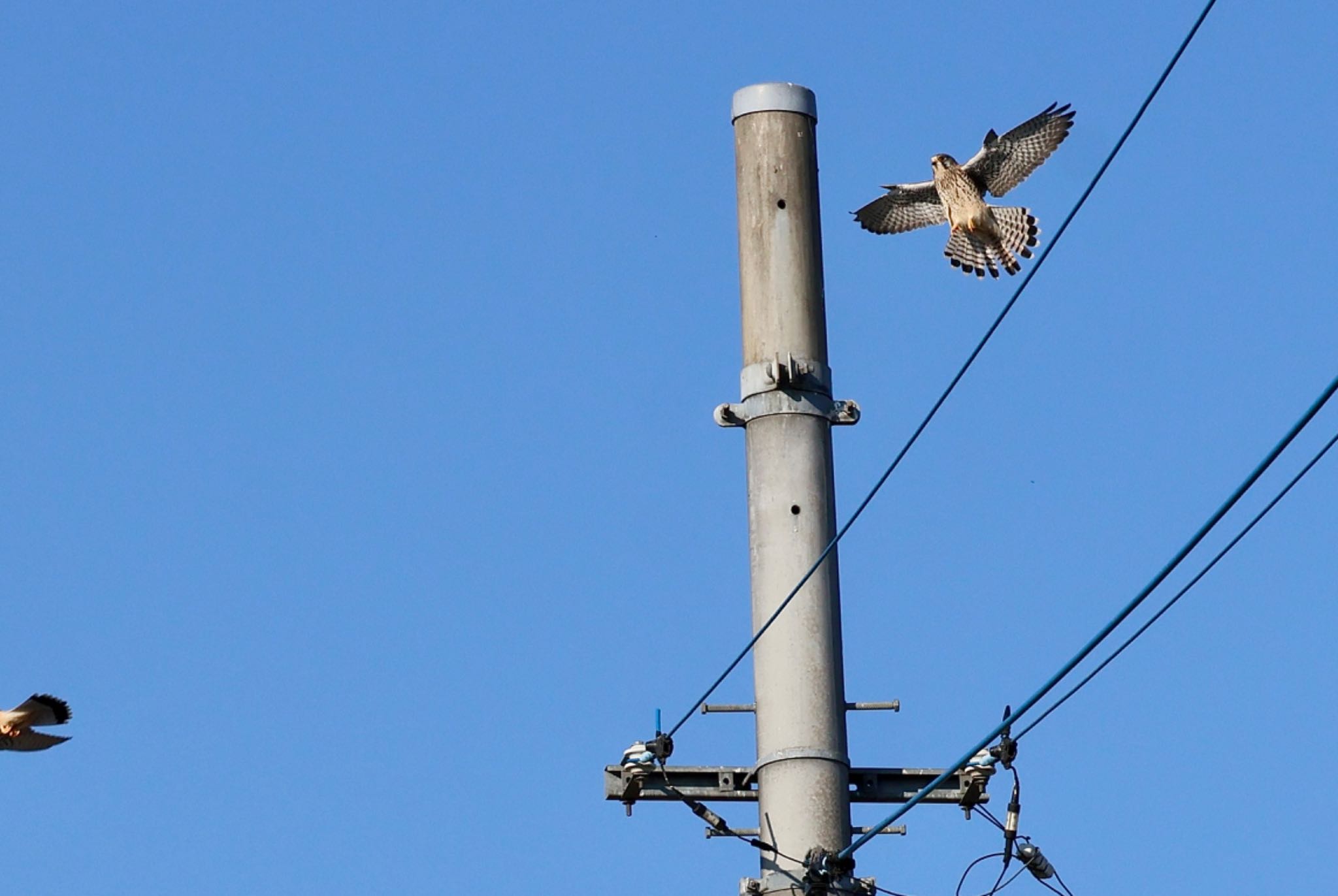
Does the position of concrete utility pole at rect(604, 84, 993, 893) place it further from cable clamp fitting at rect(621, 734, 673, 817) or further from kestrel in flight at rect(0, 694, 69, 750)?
kestrel in flight at rect(0, 694, 69, 750)

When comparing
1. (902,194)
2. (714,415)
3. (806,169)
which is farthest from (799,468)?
(902,194)

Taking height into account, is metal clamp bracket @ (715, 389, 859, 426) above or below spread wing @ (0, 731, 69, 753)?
above

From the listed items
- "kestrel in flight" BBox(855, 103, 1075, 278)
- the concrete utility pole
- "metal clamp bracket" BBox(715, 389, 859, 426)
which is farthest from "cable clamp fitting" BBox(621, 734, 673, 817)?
"kestrel in flight" BBox(855, 103, 1075, 278)

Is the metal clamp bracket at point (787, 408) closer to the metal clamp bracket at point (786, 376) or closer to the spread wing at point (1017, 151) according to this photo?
the metal clamp bracket at point (786, 376)

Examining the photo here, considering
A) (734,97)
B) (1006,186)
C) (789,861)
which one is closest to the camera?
(789,861)

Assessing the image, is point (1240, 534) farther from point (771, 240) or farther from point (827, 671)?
point (771, 240)

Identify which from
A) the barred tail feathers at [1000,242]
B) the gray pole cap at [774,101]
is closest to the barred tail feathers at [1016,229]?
the barred tail feathers at [1000,242]

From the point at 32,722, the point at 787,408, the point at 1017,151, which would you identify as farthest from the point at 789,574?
the point at 1017,151

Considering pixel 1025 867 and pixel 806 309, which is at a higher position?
pixel 806 309

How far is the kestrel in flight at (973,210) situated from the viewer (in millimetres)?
17688

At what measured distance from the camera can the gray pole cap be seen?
44.2 ft

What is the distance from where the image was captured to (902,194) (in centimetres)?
1802

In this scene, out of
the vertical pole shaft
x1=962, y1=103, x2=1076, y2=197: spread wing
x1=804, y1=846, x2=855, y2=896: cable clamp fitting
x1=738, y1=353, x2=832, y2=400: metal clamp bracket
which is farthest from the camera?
x1=962, y1=103, x2=1076, y2=197: spread wing

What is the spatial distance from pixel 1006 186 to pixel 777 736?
6799 millimetres
